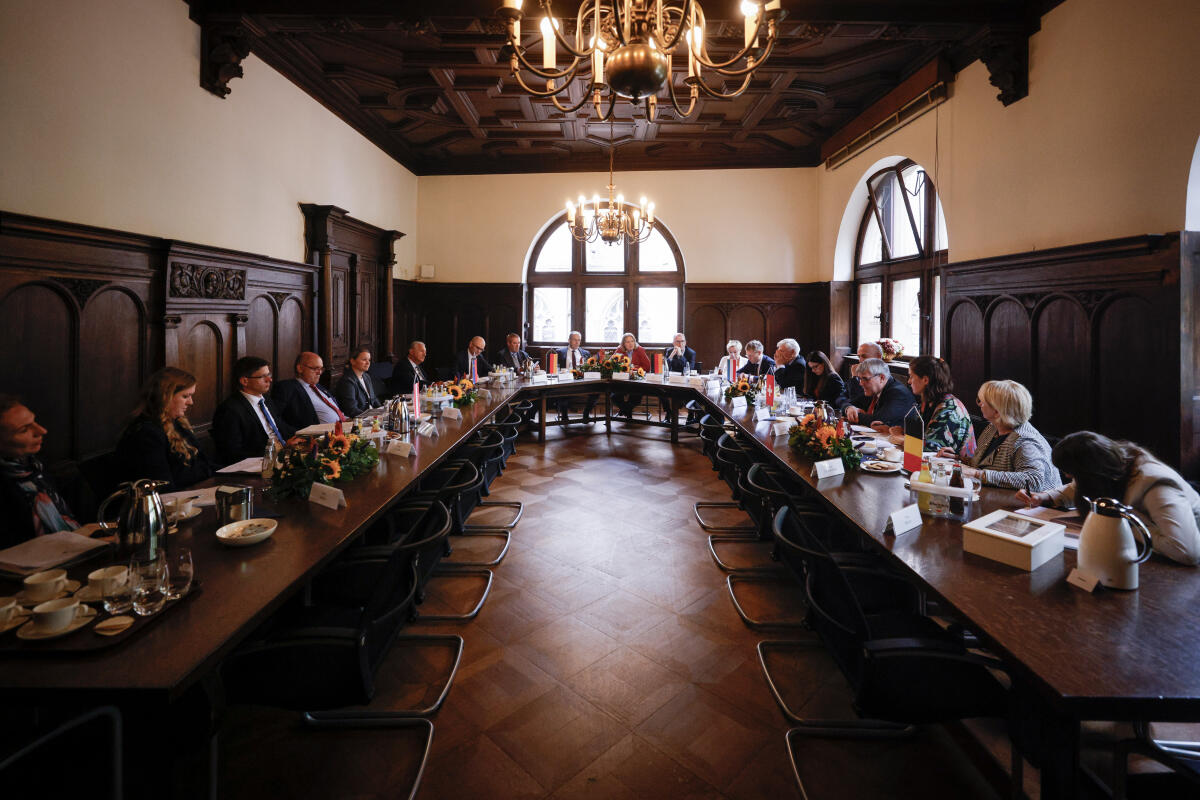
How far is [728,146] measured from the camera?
8891 mm

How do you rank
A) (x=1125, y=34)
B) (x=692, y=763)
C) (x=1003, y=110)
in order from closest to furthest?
1. (x=692, y=763)
2. (x=1125, y=34)
3. (x=1003, y=110)

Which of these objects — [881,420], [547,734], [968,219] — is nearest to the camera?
[547,734]

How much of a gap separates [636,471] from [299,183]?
467 centimetres

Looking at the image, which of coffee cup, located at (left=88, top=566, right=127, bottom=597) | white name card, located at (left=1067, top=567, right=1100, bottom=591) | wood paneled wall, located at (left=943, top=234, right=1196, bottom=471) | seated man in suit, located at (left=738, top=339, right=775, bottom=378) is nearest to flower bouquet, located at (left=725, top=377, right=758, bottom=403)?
seated man in suit, located at (left=738, top=339, right=775, bottom=378)

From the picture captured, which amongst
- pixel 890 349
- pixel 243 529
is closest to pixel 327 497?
pixel 243 529

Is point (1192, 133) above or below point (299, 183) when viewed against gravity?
below

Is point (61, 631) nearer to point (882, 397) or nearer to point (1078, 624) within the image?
point (1078, 624)

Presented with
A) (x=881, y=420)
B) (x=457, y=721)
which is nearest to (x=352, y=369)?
(x=457, y=721)

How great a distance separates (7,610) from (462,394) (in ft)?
13.1

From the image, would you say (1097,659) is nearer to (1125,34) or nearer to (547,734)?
(547,734)

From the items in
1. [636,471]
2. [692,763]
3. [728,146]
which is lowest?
[692,763]

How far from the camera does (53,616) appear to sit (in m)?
1.50

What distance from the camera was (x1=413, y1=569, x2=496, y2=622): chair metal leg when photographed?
318 cm

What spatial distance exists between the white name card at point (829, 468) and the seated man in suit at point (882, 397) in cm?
156
